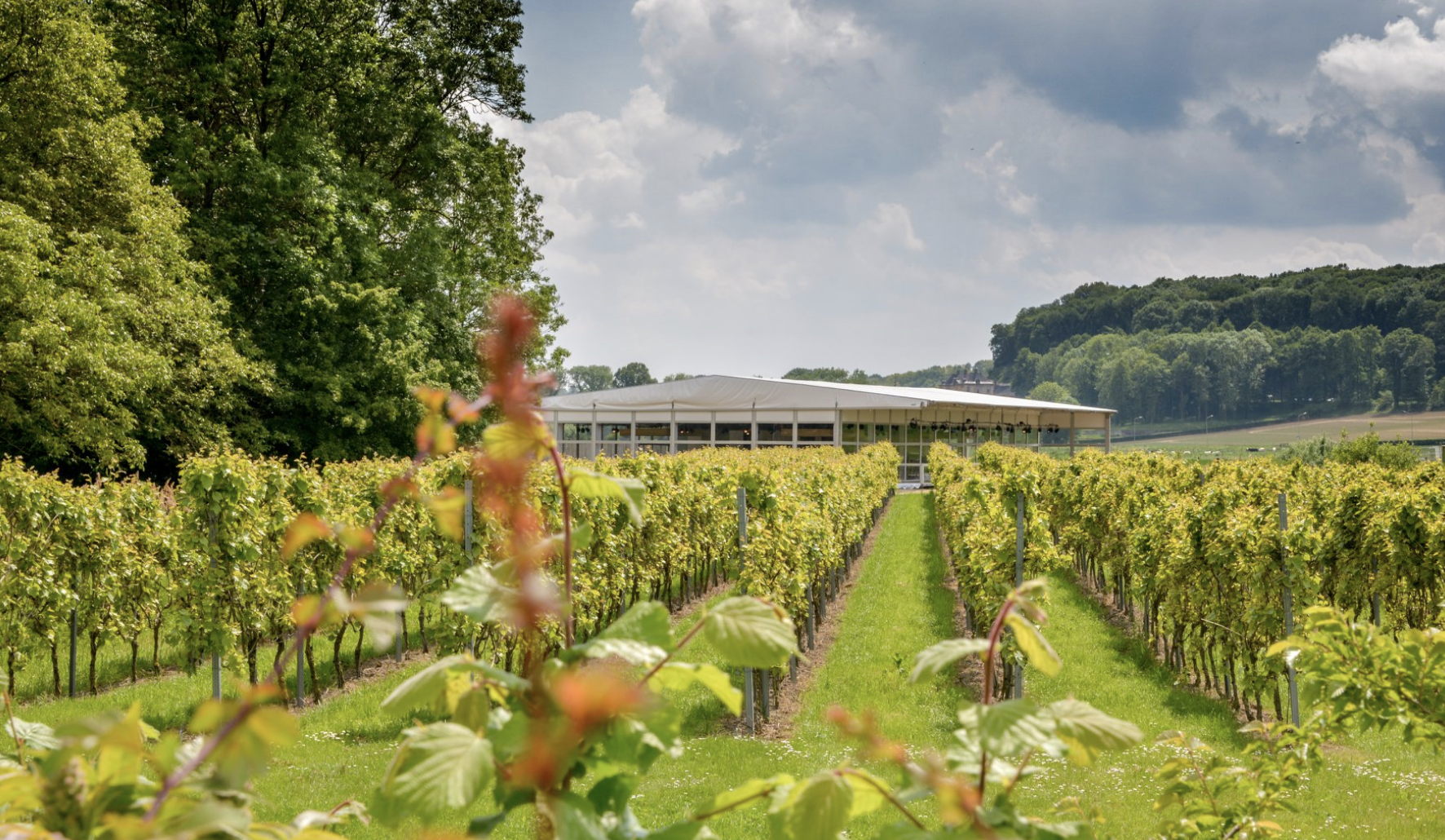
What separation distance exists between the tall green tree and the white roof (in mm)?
12373

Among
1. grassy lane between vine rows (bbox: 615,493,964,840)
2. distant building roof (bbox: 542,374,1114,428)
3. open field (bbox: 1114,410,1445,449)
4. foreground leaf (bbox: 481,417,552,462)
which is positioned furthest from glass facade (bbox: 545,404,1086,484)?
open field (bbox: 1114,410,1445,449)

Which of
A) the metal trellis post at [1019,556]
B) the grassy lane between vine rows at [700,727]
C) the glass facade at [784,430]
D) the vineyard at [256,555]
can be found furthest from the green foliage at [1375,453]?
the vineyard at [256,555]

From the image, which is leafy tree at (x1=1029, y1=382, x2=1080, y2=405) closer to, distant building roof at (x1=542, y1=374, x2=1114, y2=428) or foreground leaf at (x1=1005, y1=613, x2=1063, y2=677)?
distant building roof at (x1=542, y1=374, x2=1114, y2=428)

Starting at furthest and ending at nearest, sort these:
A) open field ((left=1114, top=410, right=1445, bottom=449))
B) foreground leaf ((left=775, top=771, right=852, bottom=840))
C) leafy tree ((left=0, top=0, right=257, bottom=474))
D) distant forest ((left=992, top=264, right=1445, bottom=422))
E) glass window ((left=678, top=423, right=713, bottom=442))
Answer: distant forest ((left=992, top=264, right=1445, bottom=422)), open field ((left=1114, top=410, right=1445, bottom=449)), glass window ((left=678, top=423, right=713, bottom=442)), leafy tree ((left=0, top=0, right=257, bottom=474)), foreground leaf ((left=775, top=771, right=852, bottom=840))

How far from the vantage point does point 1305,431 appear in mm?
96188

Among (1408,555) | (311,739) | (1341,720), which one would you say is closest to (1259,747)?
(1341,720)

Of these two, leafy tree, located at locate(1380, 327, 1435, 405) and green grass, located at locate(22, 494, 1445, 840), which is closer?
green grass, located at locate(22, 494, 1445, 840)

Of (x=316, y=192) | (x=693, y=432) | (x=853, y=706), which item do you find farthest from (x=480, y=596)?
(x=693, y=432)

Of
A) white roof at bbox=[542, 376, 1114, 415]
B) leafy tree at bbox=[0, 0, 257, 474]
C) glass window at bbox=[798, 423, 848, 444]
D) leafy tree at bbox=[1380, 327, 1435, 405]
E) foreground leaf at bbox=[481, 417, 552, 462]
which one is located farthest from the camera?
leafy tree at bbox=[1380, 327, 1435, 405]

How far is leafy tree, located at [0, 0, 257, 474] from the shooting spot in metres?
14.2

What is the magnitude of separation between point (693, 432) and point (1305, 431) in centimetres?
8635

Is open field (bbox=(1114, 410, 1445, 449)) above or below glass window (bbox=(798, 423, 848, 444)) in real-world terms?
below

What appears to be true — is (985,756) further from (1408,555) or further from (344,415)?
(344,415)

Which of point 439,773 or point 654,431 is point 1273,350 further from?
point 439,773
